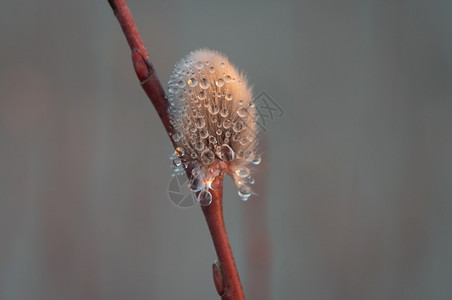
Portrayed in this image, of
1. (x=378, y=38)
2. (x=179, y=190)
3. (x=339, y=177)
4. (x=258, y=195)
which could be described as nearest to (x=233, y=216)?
(x=258, y=195)

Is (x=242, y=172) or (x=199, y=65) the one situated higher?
(x=199, y=65)

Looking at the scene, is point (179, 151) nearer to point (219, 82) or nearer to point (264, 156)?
point (219, 82)

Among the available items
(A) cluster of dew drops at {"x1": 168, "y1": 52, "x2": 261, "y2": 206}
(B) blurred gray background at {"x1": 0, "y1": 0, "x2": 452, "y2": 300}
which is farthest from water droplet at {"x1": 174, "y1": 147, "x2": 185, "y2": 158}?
(B) blurred gray background at {"x1": 0, "y1": 0, "x2": 452, "y2": 300}

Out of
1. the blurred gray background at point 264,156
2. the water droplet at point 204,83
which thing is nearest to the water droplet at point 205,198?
the water droplet at point 204,83

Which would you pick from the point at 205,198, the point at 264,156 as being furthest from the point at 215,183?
the point at 264,156

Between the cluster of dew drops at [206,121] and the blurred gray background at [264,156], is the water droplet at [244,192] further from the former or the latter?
the blurred gray background at [264,156]

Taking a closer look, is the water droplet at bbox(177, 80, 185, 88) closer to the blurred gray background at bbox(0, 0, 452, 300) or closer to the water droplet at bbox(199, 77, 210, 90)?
the water droplet at bbox(199, 77, 210, 90)
